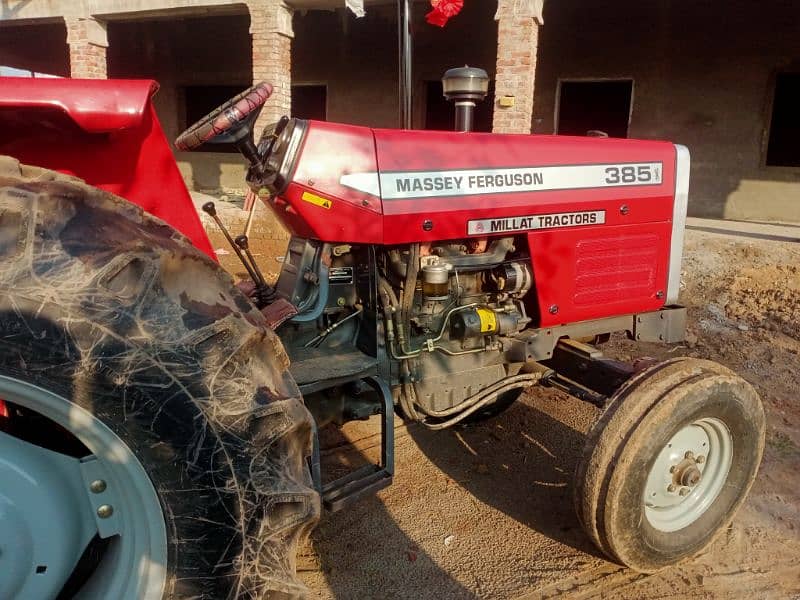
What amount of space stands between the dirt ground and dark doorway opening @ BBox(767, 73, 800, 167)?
265 inches

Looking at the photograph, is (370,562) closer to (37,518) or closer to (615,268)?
(37,518)

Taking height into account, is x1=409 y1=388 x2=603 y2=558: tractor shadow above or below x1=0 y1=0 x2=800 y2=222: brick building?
below

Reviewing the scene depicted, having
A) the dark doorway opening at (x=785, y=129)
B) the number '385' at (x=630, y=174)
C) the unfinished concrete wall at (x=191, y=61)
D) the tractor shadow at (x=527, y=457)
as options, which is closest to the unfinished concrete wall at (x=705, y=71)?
the dark doorway opening at (x=785, y=129)

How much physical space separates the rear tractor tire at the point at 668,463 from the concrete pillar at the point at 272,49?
7.64 metres

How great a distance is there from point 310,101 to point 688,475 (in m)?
11.7

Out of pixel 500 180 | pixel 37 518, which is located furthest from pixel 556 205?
pixel 37 518

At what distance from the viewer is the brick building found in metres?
9.16

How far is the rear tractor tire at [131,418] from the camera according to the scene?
1.35 m

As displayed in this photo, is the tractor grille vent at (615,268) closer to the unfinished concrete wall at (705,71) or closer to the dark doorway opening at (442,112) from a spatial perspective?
the unfinished concrete wall at (705,71)

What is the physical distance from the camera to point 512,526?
112 inches

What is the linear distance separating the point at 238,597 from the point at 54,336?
2.41ft

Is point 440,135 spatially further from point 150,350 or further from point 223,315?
point 150,350

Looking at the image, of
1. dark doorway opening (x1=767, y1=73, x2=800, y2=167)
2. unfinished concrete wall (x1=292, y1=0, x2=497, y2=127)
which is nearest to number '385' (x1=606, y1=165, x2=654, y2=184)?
dark doorway opening (x1=767, y1=73, x2=800, y2=167)

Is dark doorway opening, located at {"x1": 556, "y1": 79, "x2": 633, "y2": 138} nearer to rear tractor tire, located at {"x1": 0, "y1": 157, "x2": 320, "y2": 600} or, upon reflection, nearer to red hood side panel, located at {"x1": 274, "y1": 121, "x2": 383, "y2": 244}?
red hood side panel, located at {"x1": 274, "y1": 121, "x2": 383, "y2": 244}
